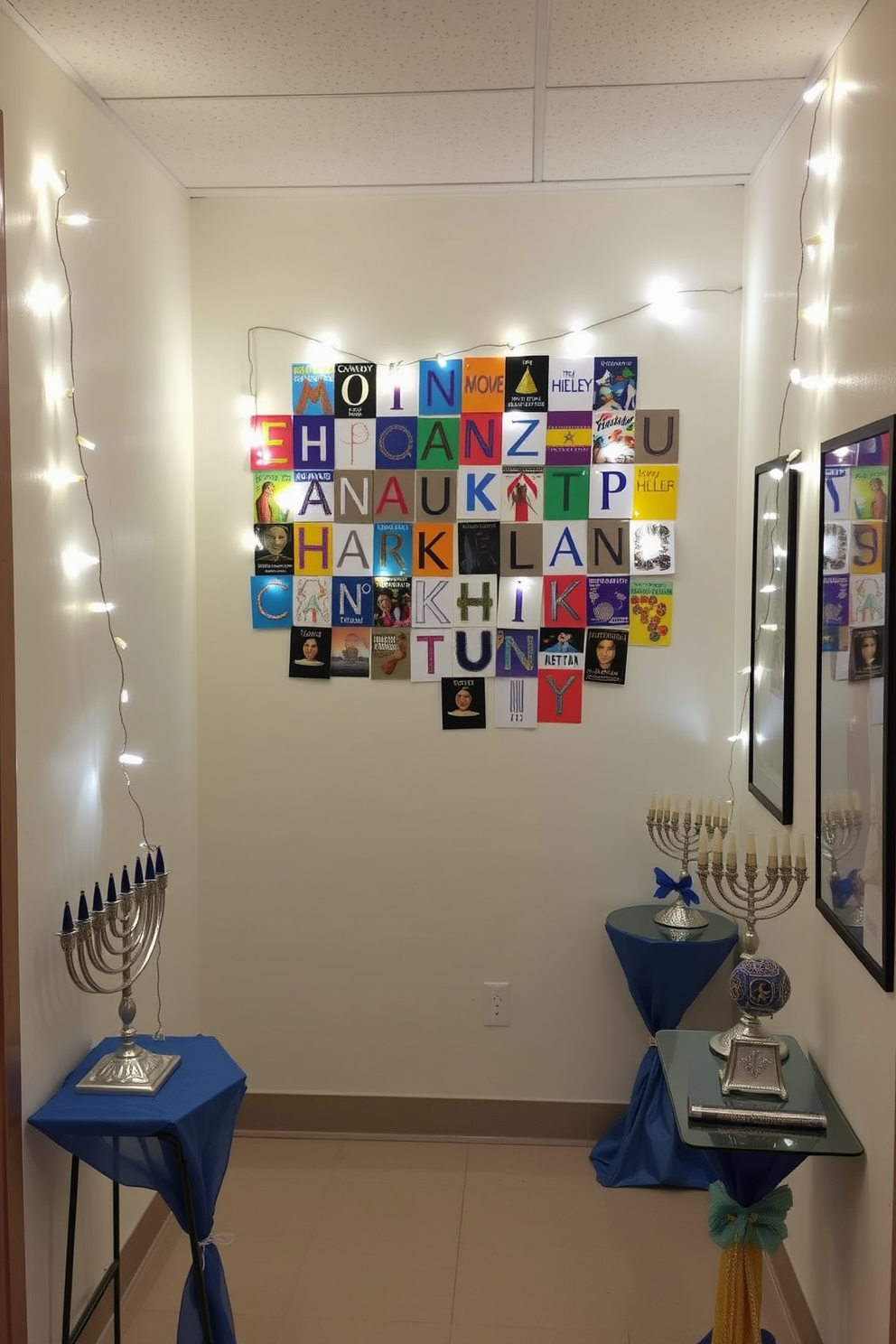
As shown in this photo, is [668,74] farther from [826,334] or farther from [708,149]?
[826,334]

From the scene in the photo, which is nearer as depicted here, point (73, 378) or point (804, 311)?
point (73, 378)

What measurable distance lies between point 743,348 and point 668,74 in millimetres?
898

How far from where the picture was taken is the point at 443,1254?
2.80 m

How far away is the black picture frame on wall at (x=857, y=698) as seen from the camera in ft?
6.12

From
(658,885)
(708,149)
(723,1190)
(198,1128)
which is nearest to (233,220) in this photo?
(708,149)

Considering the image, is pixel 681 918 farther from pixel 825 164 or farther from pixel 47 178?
pixel 47 178

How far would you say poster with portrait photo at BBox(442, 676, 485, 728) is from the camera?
3.32 metres

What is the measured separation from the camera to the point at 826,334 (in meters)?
2.33

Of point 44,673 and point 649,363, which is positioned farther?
point 649,363

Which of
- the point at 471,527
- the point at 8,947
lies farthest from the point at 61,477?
the point at 471,527

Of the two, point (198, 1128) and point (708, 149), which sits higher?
point (708, 149)

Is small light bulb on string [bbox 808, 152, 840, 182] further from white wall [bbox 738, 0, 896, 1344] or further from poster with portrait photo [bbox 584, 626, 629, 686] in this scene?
poster with portrait photo [bbox 584, 626, 629, 686]

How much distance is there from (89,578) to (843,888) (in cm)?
168

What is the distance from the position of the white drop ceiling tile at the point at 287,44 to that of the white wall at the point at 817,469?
662mm
